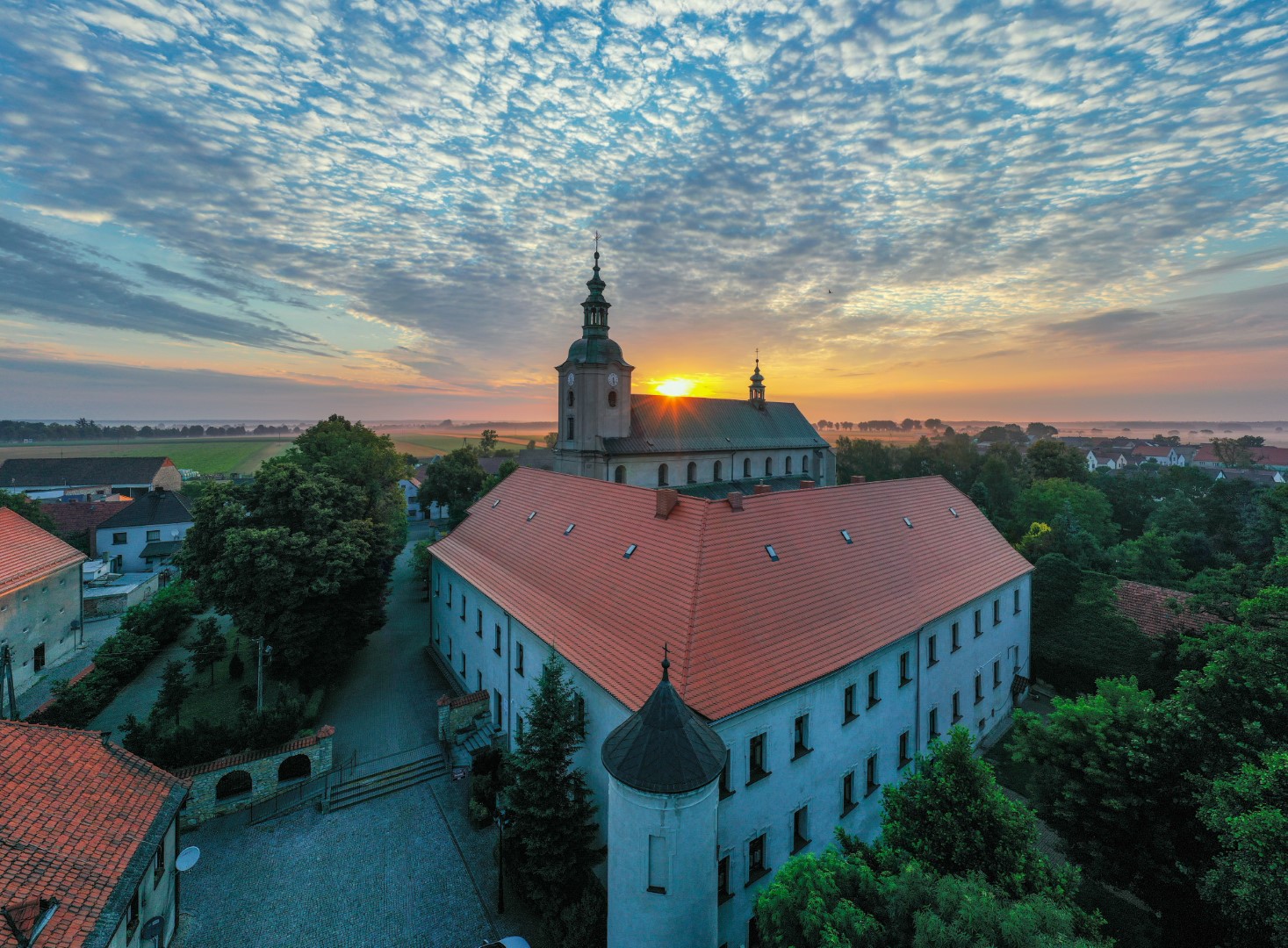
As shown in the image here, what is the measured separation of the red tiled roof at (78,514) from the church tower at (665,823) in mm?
55225

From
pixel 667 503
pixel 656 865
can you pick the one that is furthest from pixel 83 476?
pixel 656 865

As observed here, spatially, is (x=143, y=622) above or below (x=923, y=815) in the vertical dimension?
below

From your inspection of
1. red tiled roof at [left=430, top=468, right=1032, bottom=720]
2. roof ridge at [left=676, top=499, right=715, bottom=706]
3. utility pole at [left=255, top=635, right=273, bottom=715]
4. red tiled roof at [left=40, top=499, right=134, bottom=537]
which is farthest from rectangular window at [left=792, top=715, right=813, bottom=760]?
red tiled roof at [left=40, top=499, right=134, bottom=537]

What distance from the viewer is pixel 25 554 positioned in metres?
25.5

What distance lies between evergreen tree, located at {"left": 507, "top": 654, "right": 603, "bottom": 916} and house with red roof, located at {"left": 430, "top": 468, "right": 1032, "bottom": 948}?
1.29 m

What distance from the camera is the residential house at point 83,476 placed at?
2472 inches

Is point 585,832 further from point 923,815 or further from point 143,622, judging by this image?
point 143,622

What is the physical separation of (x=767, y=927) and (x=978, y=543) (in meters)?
21.5

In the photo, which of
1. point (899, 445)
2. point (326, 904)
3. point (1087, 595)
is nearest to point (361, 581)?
point (326, 904)

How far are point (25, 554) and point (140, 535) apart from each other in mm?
22220

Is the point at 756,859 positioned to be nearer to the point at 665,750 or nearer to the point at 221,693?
the point at 665,750

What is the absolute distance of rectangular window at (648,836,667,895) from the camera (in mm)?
10109

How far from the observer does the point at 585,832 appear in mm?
12492

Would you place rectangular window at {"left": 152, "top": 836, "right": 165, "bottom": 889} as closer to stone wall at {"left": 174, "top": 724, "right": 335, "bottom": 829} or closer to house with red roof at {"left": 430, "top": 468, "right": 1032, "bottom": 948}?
stone wall at {"left": 174, "top": 724, "right": 335, "bottom": 829}
